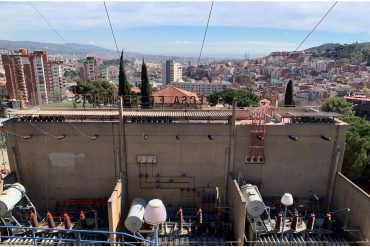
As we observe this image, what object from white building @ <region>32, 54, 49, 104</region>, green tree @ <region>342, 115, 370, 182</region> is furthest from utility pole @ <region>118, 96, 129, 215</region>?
white building @ <region>32, 54, 49, 104</region>

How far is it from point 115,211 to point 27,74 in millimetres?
94456

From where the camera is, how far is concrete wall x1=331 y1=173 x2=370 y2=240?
508 inches

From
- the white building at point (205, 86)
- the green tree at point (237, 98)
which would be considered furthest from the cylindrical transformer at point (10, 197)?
the white building at point (205, 86)

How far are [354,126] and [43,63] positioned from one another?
106 metres

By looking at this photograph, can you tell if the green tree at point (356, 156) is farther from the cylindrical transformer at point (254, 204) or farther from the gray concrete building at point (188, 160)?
the cylindrical transformer at point (254, 204)

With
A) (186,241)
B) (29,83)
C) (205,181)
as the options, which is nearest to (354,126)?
(205,181)

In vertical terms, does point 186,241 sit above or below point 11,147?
below

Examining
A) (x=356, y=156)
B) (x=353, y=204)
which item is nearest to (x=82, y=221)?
(x=353, y=204)

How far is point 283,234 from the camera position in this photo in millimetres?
13633

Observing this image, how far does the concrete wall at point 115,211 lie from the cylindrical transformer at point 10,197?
4.98m

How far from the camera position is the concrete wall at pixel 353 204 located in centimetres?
1291

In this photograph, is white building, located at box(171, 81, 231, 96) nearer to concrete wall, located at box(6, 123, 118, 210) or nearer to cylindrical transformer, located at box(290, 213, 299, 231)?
concrete wall, located at box(6, 123, 118, 210)

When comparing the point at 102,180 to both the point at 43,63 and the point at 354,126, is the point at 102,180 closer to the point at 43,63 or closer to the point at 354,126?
the point at 354,126

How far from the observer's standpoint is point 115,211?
12719 mm
